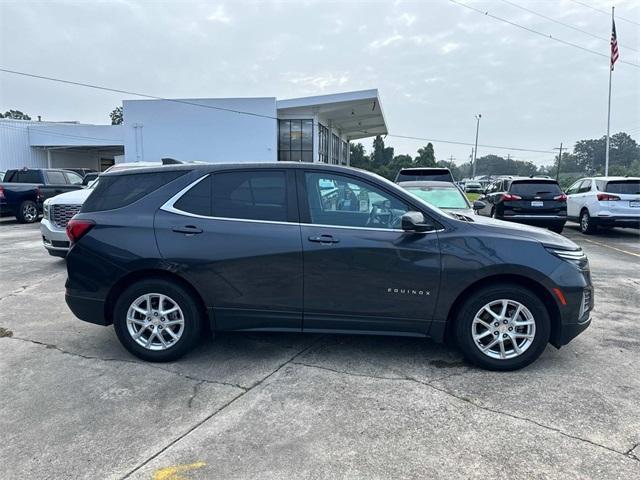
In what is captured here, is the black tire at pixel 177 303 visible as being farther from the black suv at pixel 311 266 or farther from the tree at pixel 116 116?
the tree at pixel 116 116

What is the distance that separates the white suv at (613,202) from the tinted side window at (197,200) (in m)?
11.9

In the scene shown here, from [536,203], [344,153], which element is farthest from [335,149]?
[536,203]

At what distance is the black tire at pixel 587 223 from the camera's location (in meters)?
12.8

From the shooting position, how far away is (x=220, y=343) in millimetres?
4418

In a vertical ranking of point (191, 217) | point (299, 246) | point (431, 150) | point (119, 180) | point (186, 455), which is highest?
point (431, 150)

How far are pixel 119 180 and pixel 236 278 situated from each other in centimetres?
149

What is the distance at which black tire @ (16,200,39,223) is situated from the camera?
48.3ft

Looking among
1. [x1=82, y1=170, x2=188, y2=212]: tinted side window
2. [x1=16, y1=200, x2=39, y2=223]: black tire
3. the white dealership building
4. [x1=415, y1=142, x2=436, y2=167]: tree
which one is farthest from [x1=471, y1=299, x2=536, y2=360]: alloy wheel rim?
[x1=415, y1=142, x2=436, y2=167]: tree

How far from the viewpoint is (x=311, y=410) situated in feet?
10.5

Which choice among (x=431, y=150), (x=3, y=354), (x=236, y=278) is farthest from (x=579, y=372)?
(x=431, y=150)

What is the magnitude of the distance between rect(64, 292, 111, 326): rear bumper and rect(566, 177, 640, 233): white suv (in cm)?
1265

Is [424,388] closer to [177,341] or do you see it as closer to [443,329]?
[443,329]

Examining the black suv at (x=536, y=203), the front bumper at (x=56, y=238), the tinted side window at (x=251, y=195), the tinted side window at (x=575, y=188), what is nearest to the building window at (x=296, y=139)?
the tinted side window at (x=575, y=188)

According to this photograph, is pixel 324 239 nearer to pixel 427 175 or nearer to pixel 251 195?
pixel 251 195
